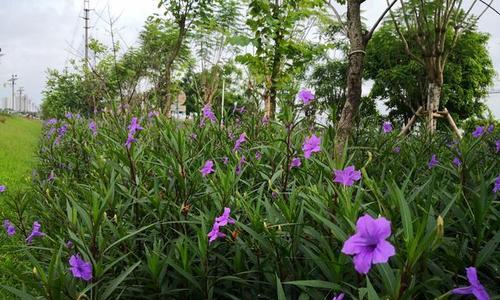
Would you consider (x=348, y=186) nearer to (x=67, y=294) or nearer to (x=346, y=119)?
(x=67, y=294)

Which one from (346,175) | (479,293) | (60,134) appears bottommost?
(60,134)

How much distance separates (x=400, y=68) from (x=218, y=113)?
1824 centimetres

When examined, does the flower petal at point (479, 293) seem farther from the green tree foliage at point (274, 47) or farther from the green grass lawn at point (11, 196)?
the green tree foliage at point (274, 47)

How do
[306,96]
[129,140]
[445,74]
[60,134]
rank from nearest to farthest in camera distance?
[129,140], [306,96], [60,134], [445,74]

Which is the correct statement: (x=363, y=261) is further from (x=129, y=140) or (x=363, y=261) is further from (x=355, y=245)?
(x=129, y=140)

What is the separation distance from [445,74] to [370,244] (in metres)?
21.3

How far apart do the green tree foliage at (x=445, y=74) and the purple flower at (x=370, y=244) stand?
19.5m

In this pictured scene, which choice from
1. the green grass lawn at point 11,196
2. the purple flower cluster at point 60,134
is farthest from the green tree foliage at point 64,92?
the purple flower cluster at point 60,134

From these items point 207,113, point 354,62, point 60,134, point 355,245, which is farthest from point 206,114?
point 60,134

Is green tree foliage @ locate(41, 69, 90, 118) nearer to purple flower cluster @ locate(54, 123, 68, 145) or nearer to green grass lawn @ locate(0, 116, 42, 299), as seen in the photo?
green grass lawn @ locate(0, 116, 42, 299)

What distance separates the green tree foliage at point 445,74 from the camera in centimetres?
1991

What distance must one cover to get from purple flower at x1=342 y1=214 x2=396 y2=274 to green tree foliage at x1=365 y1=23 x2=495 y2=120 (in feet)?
64.0

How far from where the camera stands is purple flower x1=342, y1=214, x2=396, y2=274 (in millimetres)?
790

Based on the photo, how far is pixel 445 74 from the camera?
2020cm
